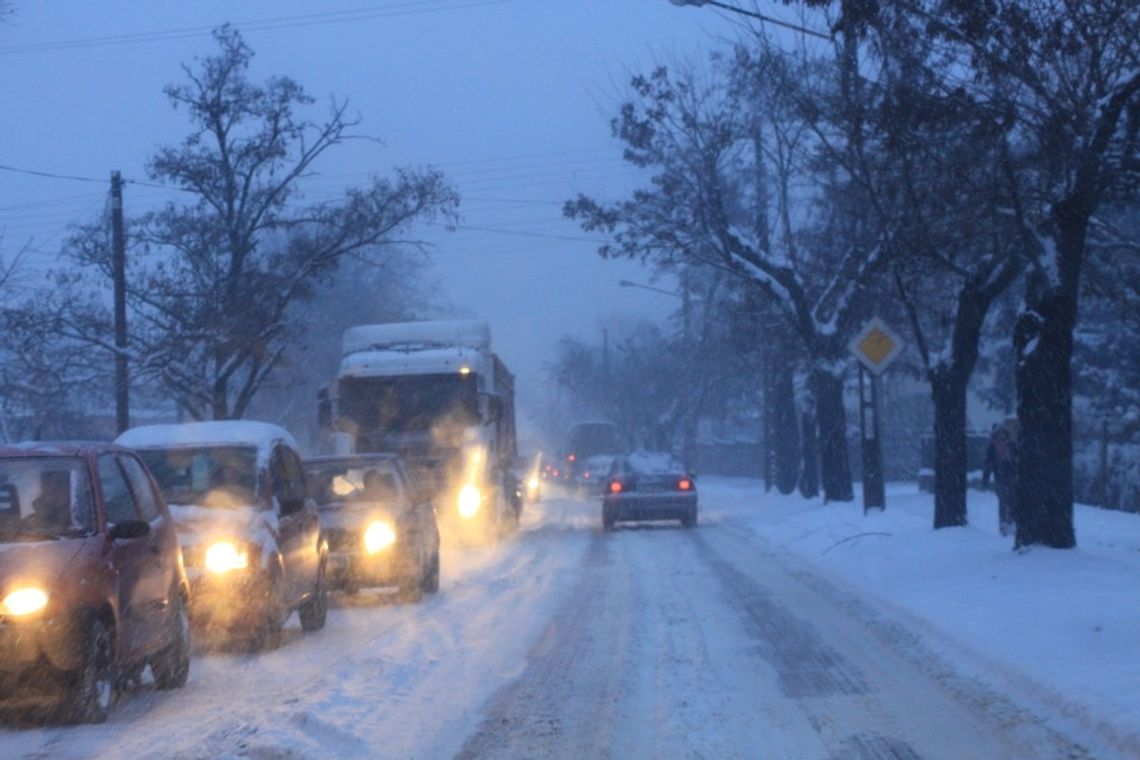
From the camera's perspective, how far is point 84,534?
8727 mm

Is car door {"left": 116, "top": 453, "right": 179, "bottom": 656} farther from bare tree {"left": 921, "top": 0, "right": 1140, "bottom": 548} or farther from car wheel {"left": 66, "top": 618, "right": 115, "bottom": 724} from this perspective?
bare tree {"left": 921, "top": 0, "right": 1140, "bottom": 548}

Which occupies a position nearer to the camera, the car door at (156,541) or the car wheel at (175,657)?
the car door at (156,541)

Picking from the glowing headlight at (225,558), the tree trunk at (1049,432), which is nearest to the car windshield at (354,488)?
the glowing headlight at (225,558)

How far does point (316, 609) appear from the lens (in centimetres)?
1341

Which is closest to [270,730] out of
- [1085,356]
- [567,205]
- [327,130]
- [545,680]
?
[545,680]

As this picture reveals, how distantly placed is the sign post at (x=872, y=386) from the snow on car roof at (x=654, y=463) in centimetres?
529

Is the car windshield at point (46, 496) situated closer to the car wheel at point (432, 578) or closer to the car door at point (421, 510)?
the car door at point (421, 510)

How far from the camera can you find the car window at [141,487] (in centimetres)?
983

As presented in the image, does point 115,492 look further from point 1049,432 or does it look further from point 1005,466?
point 1005,466

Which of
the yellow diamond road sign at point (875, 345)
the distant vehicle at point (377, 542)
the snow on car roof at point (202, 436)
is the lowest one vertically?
the distant vehicle at point (377, 542)

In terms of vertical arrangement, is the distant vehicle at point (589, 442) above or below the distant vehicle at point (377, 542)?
above

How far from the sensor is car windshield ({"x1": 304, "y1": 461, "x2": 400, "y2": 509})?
53.5ft

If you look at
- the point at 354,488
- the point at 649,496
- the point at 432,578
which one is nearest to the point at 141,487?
the point at 432,578

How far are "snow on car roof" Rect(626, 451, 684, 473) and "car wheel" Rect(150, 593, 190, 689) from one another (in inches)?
792
